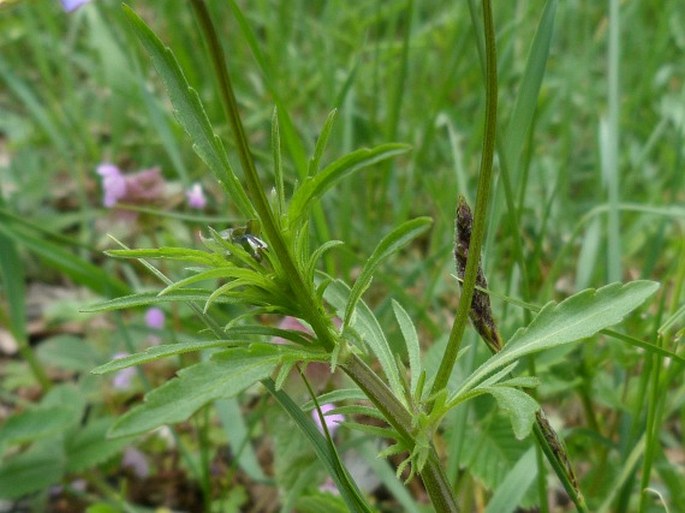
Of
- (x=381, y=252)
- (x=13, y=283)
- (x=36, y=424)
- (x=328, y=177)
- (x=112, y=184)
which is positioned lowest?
(x=36, y=424)

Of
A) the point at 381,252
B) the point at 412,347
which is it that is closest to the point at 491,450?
the point at 412,347

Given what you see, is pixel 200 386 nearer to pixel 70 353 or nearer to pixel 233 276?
pixel 233 276

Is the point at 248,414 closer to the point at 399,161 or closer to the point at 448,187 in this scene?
the point at 448,187

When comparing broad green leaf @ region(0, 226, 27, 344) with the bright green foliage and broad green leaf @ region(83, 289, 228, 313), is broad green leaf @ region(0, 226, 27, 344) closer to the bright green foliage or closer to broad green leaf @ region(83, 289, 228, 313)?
broad green leaf @ region(83, 289, 228, 313)

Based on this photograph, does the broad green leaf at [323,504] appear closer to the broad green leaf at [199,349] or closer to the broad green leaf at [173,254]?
the broad green leaf at [199,349]

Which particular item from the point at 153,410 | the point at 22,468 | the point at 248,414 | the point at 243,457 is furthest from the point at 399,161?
the point at 153,410

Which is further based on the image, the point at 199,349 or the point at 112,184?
the point at 112,184

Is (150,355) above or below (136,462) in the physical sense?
above


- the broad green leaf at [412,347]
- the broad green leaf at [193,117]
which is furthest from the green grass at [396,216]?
the broad green leaf at [193,117]
